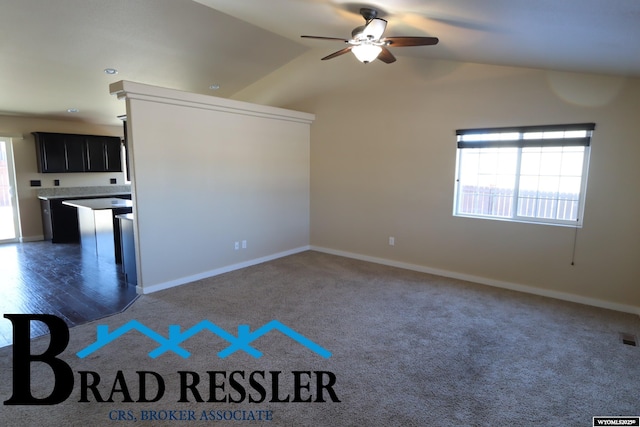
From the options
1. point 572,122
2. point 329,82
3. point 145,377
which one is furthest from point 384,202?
point 145,377

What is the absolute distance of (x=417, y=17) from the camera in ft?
9.32

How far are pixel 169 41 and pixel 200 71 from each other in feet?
3.53

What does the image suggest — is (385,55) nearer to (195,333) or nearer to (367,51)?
(367,51)

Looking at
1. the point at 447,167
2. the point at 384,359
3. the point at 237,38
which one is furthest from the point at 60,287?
the point at 447,167

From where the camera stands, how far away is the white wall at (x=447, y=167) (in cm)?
371

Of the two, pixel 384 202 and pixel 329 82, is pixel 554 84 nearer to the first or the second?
pixel 384 202

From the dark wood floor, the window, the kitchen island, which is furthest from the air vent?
the kitchen island

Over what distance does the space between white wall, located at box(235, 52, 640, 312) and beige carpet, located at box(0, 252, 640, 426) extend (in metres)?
0.49

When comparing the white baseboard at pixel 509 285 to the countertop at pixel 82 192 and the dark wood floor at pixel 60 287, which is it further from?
the countertop at pixel 82 192

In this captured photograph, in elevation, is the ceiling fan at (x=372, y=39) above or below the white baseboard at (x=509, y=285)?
above

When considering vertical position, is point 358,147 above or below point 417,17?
below

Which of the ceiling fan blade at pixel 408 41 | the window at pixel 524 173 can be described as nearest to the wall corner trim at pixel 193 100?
the ceiling fan blade at pixel 408 41

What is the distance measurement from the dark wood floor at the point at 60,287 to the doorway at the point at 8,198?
0.98 meters

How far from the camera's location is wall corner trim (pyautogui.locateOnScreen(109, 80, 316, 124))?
12.0 ft
